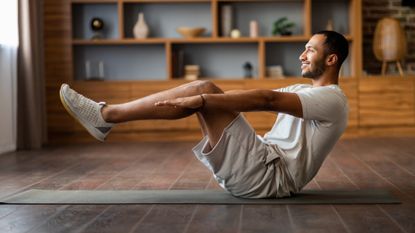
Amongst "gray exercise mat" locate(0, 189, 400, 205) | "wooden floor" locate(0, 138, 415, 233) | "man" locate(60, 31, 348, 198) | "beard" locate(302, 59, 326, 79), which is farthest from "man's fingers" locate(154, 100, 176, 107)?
"beard" locate(302, 59, 326, 79)

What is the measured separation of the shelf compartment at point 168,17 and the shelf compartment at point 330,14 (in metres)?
1.14

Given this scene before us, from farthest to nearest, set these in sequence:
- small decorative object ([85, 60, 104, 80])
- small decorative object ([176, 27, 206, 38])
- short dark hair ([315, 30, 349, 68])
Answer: small decorative object ([85, 60, 104, 80]) → small decorative object ([176, 27, 206, 38]) → short dark hair ([315, 30, 349, 68])

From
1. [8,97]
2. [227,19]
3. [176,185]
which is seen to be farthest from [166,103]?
[227,19]

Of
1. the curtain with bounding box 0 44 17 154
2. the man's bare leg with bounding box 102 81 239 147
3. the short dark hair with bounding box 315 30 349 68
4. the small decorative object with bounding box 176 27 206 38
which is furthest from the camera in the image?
the small decorative object with bounding box 176 27 206 38

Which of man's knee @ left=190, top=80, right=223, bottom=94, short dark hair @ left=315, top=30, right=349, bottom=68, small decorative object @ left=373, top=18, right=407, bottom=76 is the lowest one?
man's knee @ left=190, top=80, right=223, bottom=94

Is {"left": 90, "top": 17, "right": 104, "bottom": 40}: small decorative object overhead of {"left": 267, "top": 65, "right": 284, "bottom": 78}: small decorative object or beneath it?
overhead

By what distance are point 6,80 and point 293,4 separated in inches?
123

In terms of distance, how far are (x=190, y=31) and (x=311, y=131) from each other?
13.5 feet

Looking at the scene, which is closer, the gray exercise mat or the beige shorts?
the beige shorts

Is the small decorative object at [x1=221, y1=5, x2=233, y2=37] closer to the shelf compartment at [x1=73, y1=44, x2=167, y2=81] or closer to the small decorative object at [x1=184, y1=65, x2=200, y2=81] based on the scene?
the small decorative object at [x1=184, y1=65, x2=200, y2=81]

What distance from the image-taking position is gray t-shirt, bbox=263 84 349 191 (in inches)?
109

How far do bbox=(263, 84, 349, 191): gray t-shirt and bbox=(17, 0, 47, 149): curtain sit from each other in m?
3.55

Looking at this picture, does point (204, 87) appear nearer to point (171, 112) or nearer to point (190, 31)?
point (171, 112)

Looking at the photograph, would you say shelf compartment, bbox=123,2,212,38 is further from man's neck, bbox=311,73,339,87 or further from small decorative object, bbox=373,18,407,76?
man's neck, bbox=311,73,339,87
